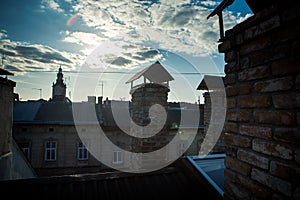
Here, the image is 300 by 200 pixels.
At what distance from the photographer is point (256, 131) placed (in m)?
1.17

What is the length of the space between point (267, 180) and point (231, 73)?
2.45ft

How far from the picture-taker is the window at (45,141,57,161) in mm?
12773

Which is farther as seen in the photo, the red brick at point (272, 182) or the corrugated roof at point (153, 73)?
the corrugated roof at point (153, 73)

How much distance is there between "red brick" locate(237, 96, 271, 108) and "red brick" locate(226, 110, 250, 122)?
43 millimetres

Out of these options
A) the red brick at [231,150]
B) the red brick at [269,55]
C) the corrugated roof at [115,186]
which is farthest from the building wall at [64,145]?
the red brick at [269,55]

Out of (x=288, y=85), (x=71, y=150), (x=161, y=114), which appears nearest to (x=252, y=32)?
(x=288, y=85)

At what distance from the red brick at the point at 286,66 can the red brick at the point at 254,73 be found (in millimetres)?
51

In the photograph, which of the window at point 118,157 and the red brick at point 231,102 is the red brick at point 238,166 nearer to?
the red brick at point 231,102

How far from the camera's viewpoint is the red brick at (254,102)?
1.11 meters

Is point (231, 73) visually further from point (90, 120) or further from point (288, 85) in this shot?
point (90, 120)

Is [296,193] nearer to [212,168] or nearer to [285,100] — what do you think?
[285,100]

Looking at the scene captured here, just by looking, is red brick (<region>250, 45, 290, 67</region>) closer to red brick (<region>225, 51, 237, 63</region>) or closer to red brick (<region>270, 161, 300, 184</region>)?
red brick (<region>225, 51, 237, 63</region>)

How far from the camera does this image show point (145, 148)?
10.5 feet

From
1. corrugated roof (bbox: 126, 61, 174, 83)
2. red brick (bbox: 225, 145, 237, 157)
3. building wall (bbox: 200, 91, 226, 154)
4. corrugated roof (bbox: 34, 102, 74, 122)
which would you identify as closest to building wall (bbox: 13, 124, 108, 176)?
corrugated roof (bbox: 34, 102, 74, 122)
